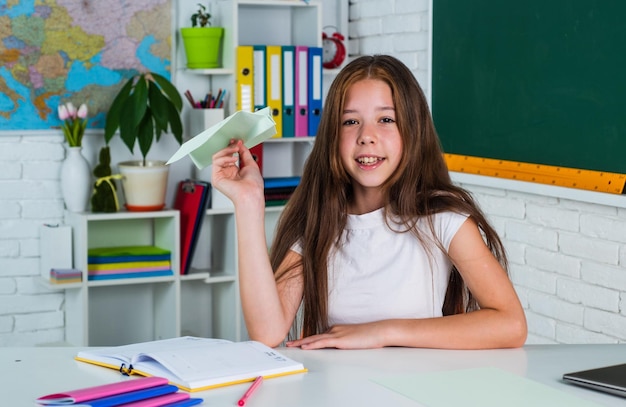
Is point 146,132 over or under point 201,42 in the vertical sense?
under

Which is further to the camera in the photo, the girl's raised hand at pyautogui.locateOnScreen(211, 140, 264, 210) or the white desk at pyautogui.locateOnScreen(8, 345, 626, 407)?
the girl's raised hand at pyautogui.locateOnScreen(211, 140, 264, 210)

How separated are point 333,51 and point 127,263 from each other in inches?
51.2

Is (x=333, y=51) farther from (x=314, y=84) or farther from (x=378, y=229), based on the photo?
(x=378, y=229)

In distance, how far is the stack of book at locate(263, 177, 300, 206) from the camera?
150 inches

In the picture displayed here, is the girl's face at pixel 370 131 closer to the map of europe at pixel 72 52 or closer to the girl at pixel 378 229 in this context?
the girl at pixel 378 229

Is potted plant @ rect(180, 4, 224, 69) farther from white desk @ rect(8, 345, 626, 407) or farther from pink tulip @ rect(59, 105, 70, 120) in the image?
white desk @ rect(8, 345, 626, 407)

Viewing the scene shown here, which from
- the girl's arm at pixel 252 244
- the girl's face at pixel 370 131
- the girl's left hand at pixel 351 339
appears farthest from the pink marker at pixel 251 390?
the girl's face at pixel 370 131

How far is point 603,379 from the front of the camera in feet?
4.51

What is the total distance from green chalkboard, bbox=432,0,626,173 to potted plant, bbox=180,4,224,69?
2.91 ft

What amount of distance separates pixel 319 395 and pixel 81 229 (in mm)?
2310

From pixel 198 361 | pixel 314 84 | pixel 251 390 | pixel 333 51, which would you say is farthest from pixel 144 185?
pixel 251 390

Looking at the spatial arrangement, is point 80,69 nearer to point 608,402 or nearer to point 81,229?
point 81,229

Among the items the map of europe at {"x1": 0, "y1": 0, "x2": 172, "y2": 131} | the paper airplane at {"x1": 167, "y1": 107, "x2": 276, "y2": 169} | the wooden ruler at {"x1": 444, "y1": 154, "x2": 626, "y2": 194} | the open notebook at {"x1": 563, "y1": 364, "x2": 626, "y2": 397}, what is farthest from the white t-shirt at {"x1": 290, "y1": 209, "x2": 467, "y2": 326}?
the map of europe at {"x1": 0, "y1": 0, "x2": 172, "y2": 131}

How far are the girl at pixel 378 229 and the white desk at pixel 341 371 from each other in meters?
0.21
